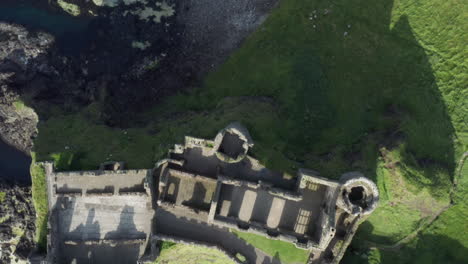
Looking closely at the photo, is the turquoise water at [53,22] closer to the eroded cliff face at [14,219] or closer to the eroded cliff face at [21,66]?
the eroded cliff face at [21,66]

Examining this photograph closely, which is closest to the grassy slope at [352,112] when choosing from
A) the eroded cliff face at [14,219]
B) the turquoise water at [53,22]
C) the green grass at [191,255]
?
the green grass at [191,255]

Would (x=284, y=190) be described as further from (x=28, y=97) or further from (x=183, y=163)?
(x=28, y=97)

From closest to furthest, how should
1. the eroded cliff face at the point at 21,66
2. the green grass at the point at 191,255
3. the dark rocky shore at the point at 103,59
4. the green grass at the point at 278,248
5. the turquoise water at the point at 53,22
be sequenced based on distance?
the green grass at the point at 278,248
the green grass at the point at 191,255
the dark rocky shore at the point at 103,59
the eroded cliff face at the point at 21,66
the turquoise water at the point at 53,22

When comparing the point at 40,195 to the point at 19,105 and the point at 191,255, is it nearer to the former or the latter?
the point at 19,105

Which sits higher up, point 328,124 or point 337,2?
point 337,2

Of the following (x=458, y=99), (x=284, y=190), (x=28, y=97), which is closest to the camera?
(x=284, y=190)

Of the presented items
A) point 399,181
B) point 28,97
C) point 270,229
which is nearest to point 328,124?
point 399,181

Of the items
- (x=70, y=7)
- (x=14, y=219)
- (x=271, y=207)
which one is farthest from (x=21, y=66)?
(x=271, y=207)
